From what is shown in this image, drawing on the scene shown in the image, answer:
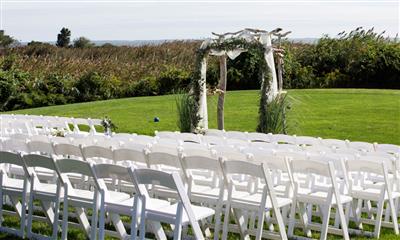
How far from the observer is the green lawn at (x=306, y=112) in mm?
17094

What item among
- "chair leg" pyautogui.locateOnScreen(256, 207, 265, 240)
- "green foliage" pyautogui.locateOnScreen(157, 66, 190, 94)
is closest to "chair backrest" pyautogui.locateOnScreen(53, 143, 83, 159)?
"chair leg" pyautogui.locateOnScreen(256, 207, 265, 240)

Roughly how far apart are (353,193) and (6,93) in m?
19.5

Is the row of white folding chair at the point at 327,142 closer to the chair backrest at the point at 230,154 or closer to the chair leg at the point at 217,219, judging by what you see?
the chair backrest at the point at 230,154

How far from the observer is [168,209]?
234 inches

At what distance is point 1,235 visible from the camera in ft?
22.3

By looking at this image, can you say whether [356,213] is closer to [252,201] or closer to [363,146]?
[363,146]

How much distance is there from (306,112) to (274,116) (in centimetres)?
711

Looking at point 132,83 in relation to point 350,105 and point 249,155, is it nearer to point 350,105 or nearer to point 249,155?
point 350,105

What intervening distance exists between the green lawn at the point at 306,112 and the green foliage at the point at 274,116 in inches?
27.7

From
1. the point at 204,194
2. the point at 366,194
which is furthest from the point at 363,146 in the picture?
the point at 204,194

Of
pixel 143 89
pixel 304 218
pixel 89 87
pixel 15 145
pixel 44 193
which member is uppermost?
pixel 15 145

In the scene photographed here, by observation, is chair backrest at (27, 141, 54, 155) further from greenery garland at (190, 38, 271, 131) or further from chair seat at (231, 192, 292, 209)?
greenery garland at (190, 38, 271, 131)

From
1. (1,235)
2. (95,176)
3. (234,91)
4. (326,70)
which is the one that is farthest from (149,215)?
(326,70)

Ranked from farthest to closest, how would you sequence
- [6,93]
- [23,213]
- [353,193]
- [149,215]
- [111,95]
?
[111,95], [6,93], [353,193], [23,213], [149,215]
